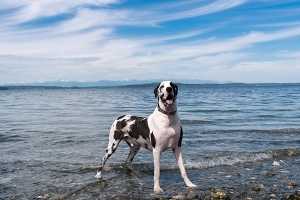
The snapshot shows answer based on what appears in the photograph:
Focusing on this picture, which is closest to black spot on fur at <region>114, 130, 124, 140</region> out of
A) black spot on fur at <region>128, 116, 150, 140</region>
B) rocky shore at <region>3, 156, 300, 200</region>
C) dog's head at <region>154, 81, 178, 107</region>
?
black spot on fur at <region>128, 116, 150, 140</region>

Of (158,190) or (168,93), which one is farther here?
(158,190)

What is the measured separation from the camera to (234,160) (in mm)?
10336

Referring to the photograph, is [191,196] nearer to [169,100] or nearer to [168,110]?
[168,110]

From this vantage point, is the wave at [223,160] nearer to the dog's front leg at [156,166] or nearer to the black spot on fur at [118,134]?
the black spot on fur at [118,134]

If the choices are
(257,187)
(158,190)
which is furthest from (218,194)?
(158,190)

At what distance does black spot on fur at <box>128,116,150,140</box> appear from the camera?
7.82 meters

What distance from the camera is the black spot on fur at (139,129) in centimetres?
782

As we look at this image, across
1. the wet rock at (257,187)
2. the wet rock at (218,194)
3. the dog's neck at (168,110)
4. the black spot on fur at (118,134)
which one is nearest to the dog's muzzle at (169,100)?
the dog's neck at (168,110)

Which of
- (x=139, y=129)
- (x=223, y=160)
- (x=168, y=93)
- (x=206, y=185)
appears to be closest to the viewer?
(x=168, y=93)

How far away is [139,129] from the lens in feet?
26.6

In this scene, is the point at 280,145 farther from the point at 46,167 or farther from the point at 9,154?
the point at 9,154

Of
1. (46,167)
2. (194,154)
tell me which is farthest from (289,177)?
(46,167)

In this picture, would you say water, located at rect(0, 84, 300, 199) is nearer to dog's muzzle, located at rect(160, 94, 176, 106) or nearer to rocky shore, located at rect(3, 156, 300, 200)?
rocky shore, located at rect(3, 156, 300, 200)

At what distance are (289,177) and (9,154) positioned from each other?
32.1 ft
